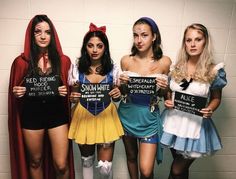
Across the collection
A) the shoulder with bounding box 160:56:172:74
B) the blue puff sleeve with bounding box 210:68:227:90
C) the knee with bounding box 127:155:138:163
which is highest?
the shoulder with bounding box 160:56:172:74

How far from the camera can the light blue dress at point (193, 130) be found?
152 cm

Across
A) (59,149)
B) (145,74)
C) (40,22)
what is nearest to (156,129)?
(145,74)

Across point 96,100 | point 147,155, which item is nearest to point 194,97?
point 147,155

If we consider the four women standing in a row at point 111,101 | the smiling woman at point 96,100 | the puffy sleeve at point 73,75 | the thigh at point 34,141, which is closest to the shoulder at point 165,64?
the four women standing in a row at point 111,101

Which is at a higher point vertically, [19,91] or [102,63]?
[102,63]

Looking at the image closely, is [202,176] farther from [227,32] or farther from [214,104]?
[227,32]

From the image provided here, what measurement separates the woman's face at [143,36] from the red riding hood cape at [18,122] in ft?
1.65

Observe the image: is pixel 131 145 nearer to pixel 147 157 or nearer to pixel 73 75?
pixel 147 157

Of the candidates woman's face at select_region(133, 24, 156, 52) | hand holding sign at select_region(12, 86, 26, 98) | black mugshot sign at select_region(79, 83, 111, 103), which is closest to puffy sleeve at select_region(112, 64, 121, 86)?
black mugshot sign at select_region(79, 83, 111, 103)

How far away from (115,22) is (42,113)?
0.90 meters

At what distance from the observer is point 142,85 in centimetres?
161

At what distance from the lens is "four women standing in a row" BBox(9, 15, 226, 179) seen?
5.10ft

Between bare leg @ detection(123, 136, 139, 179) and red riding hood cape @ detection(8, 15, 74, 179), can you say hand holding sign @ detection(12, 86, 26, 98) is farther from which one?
bare leg @ detection(123, 136, 139, 179)

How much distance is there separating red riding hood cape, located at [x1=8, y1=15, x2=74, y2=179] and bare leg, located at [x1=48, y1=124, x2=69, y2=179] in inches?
3.9
